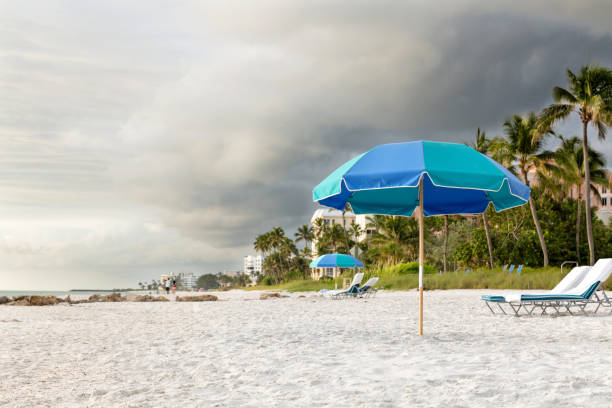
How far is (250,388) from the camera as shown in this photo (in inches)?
172

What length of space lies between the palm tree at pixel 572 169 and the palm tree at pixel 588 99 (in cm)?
617

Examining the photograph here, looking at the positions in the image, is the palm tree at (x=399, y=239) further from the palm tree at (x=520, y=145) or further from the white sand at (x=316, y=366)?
the white sand at (x=316, y=366)

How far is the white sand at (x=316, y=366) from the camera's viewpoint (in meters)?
3.94

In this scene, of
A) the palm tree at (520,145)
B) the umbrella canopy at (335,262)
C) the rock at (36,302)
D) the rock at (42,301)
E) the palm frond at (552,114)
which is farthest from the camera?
the palm tree at (520,145)

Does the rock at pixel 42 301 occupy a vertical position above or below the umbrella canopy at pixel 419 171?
below

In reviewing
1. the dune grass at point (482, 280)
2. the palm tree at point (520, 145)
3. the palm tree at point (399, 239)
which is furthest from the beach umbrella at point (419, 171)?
the palm tree at point (399, 239)

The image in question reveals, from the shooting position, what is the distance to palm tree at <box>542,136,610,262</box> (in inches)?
1309

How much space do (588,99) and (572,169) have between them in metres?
10.3

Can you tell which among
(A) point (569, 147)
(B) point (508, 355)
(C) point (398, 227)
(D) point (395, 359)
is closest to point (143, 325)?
(D) point (395, 359)

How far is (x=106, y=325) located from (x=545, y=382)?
28.9 ft

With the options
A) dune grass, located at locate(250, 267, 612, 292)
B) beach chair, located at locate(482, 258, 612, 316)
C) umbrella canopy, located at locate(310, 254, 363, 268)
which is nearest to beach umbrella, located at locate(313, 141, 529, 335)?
beach chair, located at locate(482, 258, 612, 316)

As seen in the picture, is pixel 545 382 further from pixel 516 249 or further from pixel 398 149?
pixel 516 249

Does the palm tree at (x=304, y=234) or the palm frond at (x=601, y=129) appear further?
the palm tree at (x=304, y=234)

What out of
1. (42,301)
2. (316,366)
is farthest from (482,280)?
(316,366)
